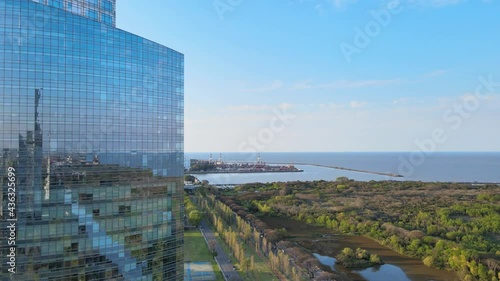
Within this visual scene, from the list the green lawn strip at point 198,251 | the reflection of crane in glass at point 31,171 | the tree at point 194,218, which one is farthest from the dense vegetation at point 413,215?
the reflection of crane in glass at point 31,171

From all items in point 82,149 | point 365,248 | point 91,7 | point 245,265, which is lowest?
point 365,248

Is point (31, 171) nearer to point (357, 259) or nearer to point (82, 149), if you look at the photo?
point (82, 149)

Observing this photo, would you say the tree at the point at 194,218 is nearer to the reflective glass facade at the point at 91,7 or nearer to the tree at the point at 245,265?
the tree at the point at 245,265

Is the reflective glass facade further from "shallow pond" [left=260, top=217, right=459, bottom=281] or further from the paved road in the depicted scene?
"shallow pond" [left=260, top=217, right=459, bottom=281]

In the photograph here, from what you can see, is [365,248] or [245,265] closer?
[245,265]

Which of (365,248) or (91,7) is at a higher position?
(91,7)

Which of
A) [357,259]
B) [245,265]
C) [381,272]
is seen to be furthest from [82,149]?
[381,272]
